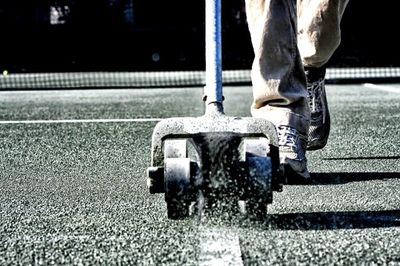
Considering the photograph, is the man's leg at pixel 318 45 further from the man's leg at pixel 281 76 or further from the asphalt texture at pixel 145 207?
the man's leg at pixel 281 76

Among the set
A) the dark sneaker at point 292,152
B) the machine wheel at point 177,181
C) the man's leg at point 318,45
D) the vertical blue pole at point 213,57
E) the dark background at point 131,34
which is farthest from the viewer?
the dark background at point 131,34

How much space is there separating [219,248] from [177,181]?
0.73ft

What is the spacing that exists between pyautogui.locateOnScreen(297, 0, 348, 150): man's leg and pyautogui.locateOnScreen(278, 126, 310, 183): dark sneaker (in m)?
0.52

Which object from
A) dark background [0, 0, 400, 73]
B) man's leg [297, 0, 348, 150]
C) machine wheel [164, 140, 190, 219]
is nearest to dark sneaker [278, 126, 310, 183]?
man's leg [297, 0, 348, 150]

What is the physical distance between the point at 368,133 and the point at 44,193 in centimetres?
231

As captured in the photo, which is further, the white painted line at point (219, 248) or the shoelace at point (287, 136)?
the shoelace at point (287, 136)

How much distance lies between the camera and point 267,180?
7.80ft

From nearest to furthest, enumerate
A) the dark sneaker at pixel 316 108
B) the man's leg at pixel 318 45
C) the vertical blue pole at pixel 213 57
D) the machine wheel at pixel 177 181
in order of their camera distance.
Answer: the machine wheel at pixel 177 181 → the vertical blue pole at pixel 213 57 → the man's leg at pixel 318 45 → the dark sneaker at pixel 316 108

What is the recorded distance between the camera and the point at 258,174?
7.80ft

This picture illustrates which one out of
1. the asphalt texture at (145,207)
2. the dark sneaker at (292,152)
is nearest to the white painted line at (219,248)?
the asphalt texture at (145,207)

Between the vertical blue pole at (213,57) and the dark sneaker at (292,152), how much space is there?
0.42 metres

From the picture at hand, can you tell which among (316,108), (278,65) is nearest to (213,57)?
(278,65)

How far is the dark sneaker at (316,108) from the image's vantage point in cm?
367

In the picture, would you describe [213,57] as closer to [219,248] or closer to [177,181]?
[177,181]
